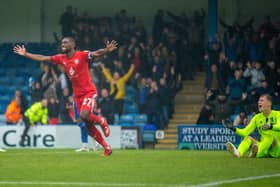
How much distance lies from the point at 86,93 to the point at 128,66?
1205cm

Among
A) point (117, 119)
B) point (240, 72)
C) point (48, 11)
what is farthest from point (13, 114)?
point (48, 11)

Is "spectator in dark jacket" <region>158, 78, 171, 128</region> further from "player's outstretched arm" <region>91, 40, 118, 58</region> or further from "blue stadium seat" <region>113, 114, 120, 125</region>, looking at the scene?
"player's outstretched arm" <region>91, 40, 118, 58</region>

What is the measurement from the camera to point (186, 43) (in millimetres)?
29453

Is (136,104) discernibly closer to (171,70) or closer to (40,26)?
(171,70)

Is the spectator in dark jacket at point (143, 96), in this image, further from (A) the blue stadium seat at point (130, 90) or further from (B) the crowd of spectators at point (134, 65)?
(A) the blue stadium seat at point (130, 90)

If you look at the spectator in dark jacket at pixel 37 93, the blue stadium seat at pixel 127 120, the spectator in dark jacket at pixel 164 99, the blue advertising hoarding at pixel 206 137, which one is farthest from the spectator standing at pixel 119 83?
the blue advertising hoarding at pixel 206 137

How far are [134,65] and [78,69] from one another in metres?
11.7

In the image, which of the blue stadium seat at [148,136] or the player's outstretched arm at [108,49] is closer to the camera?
the player's outstretched arm at [108,49]

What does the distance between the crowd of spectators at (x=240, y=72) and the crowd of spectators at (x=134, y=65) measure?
1.43 meters

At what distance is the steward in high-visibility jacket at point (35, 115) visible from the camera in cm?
2552

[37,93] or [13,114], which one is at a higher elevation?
[37,93]

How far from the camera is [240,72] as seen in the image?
25562 mm

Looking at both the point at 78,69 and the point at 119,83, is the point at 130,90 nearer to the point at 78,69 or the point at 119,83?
the point at 119,83

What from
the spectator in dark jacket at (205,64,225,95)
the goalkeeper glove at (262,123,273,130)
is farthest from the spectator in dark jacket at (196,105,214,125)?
the goalkeeper glove at (262,123,273,130)
